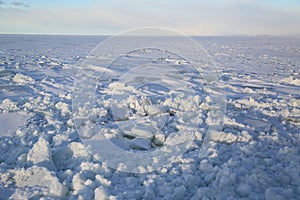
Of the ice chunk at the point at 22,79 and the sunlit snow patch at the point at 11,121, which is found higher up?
the ice chunk at the point at 22,79

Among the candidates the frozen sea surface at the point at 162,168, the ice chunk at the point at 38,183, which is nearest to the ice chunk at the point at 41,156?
the frozen sea surface at the point at 162,168

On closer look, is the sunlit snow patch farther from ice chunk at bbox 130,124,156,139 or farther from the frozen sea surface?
ice chunk at bbox 130,124,156,139

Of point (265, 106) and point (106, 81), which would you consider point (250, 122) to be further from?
point (106, 81)

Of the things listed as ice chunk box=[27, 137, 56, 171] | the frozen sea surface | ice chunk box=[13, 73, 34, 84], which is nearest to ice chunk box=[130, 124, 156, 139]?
the frozen sea surface

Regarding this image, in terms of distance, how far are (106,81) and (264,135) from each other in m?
4.87

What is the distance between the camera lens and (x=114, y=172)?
3.06m

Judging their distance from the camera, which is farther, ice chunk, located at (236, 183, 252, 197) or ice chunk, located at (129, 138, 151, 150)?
ice chunk, located at (129, 138, 151, 150)

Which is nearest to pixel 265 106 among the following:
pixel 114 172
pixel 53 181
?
pixel 114 172

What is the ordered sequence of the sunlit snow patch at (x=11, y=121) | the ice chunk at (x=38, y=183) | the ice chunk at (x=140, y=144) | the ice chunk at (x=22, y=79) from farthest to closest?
the ice chunk at (x=22, y=79)
the sunlit snow patch at (x=11, y=121)
the ice chunk at (x=140, y=144)
the ice chunk at (x=38, y=183)

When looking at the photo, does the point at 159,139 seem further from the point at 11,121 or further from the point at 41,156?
the point at 11,121

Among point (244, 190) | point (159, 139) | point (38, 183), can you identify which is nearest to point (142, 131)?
point (159, 139)

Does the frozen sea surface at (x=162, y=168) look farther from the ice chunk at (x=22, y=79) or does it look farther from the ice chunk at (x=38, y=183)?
the ice chunk at (x=22, y=79)

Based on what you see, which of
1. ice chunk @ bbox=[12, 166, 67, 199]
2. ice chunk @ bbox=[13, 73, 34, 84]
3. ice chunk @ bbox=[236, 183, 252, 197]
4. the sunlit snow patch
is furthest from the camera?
ice chunk @ bbox=[13, 73, 34, 84]

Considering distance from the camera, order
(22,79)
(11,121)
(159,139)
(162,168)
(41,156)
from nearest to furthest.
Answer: (162,168), (41,156), (159,139), (11,121), (22,79)
